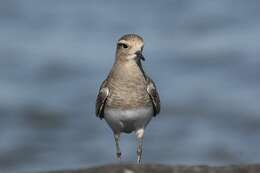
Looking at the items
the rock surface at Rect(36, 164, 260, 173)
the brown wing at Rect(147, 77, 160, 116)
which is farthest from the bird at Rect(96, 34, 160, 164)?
the rock surface at Rect(36, 164, 260, 173)

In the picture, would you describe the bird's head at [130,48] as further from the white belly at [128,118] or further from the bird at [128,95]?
the white belly at [128,118]

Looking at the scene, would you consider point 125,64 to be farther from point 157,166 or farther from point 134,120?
point 157,166

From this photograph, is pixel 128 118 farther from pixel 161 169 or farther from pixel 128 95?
pixel 161 169

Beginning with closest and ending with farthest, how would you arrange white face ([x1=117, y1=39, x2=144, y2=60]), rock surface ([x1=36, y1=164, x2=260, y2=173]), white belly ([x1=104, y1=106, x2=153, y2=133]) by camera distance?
1. rock surface ([x1=36, y1=164, x2=260, y2=173])
2. white belly ([x1=104, y1=106, x2=153, y2=133])
3. white face ([x1=117, y1=39, x2=144, y2=60])

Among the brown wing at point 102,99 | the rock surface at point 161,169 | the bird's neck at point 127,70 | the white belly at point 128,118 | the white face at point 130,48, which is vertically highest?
the white face at point 130,48

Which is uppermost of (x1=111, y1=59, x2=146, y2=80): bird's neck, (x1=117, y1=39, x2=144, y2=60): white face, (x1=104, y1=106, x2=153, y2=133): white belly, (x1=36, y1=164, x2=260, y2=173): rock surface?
(x1=117, y1=39, x2=144, y2=60): white face

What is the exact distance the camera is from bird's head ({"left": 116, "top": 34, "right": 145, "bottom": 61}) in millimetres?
11656

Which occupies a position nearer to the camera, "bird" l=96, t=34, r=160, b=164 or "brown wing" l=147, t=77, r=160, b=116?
"bird" l=96, t=34, r=160, b=164

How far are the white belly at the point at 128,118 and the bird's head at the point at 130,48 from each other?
75 cm

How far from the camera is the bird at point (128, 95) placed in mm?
11477

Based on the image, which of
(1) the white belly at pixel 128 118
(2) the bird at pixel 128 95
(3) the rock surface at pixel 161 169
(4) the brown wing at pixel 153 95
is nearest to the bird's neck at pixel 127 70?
(2) the bird at pixel 128 95

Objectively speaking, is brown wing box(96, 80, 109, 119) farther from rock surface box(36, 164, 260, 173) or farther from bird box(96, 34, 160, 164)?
rock surface box(36, 164, 260, 173)

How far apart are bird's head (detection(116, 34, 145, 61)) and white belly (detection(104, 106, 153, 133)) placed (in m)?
0.75

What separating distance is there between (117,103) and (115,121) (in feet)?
0.82
